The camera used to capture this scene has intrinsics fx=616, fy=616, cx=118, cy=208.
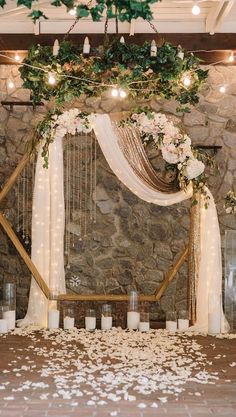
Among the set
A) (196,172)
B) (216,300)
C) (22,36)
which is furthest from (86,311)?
(22,36)

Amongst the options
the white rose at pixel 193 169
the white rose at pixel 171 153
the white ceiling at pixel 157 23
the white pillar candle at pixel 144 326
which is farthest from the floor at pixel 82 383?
the white ceiling at pixel 157 23

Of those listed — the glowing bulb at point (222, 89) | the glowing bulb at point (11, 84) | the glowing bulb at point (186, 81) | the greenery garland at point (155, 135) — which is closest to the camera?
the glowing bulb at point (186, 81)

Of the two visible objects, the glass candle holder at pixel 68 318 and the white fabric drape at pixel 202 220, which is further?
the glass candle holder at pixel 68 318

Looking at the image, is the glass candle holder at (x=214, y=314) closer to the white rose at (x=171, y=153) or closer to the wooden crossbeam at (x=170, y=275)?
the wooden crossbeam at (x=170, y=275)

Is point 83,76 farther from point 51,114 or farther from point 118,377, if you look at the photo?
point 118,377

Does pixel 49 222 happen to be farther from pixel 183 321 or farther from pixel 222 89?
pixel 222 89

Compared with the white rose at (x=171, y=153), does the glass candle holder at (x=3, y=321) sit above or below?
below

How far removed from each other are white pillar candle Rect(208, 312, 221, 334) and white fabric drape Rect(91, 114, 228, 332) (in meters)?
0.06

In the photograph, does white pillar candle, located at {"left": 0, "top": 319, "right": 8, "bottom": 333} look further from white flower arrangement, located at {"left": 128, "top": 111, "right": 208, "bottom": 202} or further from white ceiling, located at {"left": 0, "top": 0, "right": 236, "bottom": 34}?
white ceiling, located at {"left": 0, "top": 0, "right": 236, "bottom": 34}

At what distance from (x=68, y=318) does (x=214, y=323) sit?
1.55 m

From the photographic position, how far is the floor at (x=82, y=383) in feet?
12.4

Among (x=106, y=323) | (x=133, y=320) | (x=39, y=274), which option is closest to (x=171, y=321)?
(x=133, y=320)

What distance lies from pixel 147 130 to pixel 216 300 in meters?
1.93

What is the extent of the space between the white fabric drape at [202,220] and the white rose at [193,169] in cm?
22
